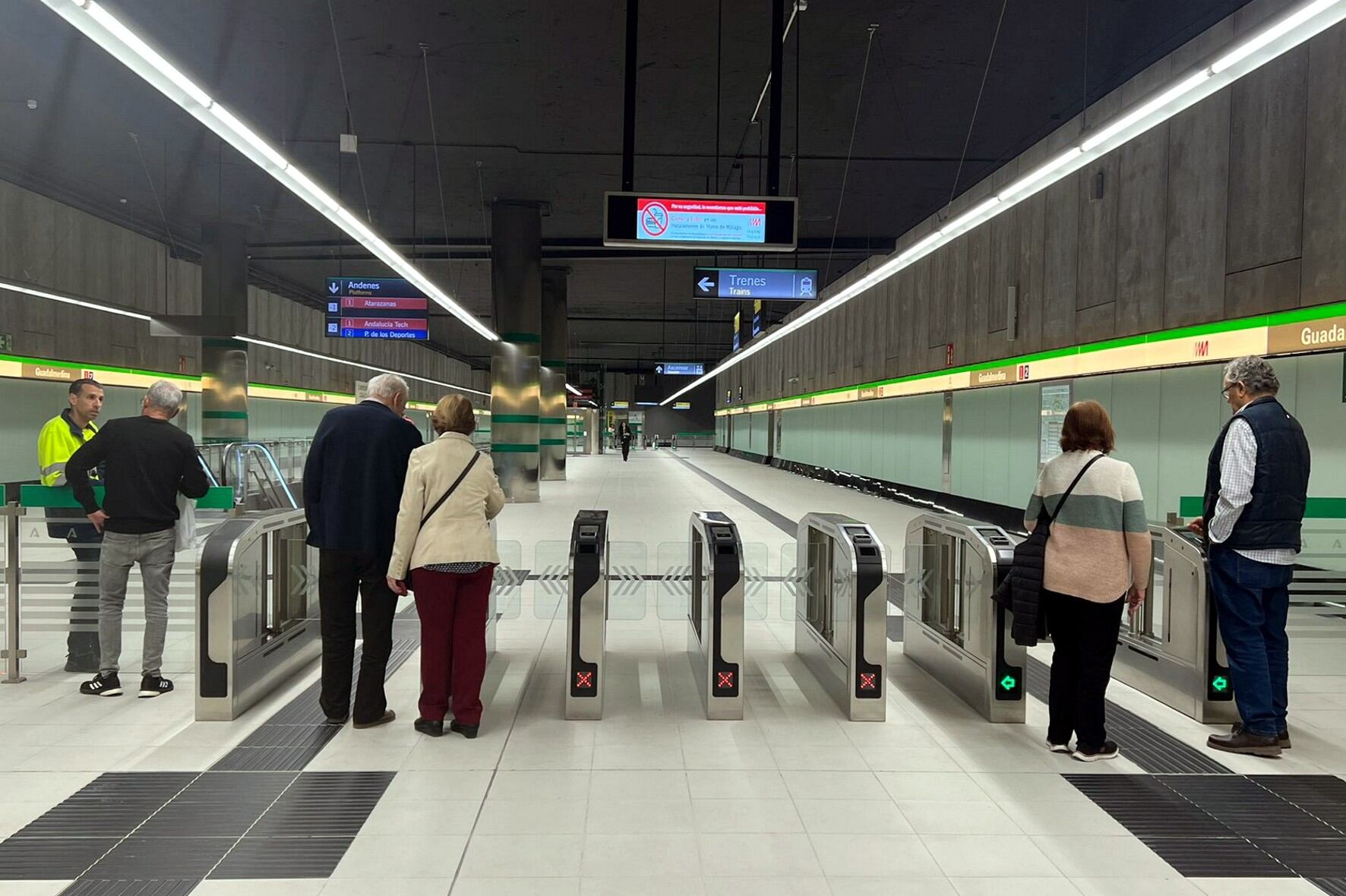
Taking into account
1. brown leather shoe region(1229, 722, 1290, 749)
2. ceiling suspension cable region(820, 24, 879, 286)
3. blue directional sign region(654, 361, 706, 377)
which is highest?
ceiling suspension cable region(820, 24, 879, 286)

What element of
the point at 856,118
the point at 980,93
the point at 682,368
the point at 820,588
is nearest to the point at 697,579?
the point at 820,588

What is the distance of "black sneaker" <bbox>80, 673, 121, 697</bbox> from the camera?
176 inches

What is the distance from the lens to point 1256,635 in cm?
377

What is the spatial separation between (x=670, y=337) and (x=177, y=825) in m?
36.1

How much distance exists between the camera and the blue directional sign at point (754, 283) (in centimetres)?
1195

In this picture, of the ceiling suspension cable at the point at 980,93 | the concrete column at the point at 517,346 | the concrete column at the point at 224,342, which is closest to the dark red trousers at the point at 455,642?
the ceiling suspension cable at the point at 980,93

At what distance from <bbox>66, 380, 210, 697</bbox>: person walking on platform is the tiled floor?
28cm

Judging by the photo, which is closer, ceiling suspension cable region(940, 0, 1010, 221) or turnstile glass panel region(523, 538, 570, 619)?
turnstile glass panel region(523, 538, 570, 619)

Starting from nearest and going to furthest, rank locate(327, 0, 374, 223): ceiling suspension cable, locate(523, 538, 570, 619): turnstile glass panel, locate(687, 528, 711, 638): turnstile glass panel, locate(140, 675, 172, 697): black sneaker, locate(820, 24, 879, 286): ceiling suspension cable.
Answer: locate(140, 675, 172, 697): black sneaker < locate(687, 528, 711, 638): turnstile glass panel < locate(523, 538, 570, 619): turnstile glass panel < locate(327, 0, 374, 223): ceiling suspension cable < locate(820, 24, 879, 286): ceiling suspension cable

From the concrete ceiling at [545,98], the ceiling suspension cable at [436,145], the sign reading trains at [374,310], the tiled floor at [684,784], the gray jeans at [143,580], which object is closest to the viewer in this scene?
the tiled floor at [684,784]

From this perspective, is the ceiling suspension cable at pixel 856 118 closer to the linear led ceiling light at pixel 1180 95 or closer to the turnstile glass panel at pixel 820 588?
Answer: the linear led ceiling light at pixel 1180 95

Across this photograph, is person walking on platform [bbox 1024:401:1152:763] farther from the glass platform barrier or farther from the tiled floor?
the glass platform barrier

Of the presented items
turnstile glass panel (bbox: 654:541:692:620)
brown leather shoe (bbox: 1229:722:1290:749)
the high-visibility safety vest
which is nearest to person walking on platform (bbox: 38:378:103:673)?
the high-visibility safety vest

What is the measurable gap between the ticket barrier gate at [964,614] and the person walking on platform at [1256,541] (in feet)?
2.88
